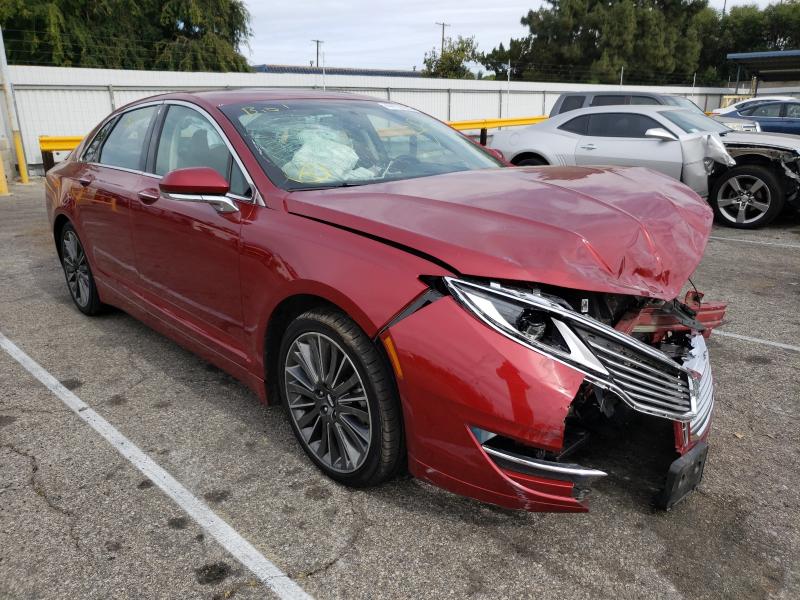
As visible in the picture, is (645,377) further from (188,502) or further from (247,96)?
(247,96)

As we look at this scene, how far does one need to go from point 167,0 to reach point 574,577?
34.6m

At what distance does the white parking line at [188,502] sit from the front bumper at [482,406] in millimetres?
677

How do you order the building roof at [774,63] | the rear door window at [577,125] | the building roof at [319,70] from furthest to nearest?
the building roof at [319,70]
the building roof at [774,63]
the rear door window at [577,125]

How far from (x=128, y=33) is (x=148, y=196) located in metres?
31.4

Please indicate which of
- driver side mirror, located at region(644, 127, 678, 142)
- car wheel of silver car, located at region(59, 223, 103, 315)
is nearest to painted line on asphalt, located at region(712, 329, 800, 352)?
driver side mirror, located at region(644, 127, 678, 142)

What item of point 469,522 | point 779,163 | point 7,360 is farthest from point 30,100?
point 469,522

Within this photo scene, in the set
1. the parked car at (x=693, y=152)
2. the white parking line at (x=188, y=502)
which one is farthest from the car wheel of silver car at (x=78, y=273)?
the parked car at (x=693, y=152)

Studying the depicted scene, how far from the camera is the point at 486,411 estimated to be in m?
2.15

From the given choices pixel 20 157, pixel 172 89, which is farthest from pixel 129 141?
pixel 172 89

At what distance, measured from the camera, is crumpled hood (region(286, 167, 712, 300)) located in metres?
2.26

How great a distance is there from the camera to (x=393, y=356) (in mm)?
2342

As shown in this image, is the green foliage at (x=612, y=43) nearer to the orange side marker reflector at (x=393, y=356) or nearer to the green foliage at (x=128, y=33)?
the green foliage at (x=128, y=33)

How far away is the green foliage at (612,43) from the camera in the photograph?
56906mm

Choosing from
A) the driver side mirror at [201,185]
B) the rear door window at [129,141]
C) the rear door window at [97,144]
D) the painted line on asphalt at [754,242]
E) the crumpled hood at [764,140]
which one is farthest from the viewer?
the crumpled hood at [764,140]
